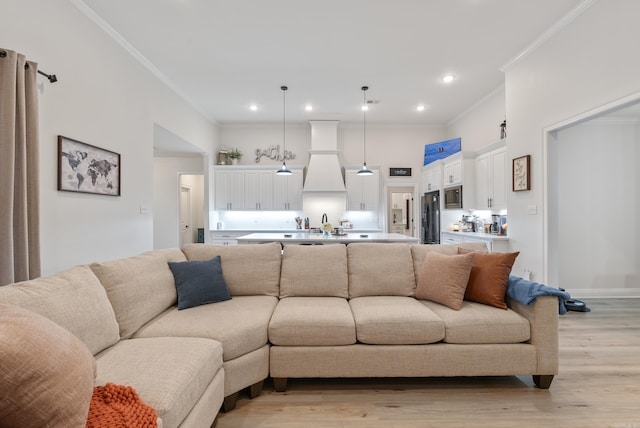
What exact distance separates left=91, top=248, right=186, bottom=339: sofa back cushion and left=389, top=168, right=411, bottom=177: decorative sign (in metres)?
5.66

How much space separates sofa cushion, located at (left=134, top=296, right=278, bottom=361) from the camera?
187 centimetres

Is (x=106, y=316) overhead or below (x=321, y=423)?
overhead

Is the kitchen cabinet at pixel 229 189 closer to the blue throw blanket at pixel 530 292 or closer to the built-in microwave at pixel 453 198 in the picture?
the built-in microwave at pixel 453 198

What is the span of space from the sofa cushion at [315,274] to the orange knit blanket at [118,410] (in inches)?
60.5

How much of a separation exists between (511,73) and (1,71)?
5246 millimetres

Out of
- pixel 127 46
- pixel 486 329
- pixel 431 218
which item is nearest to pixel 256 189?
pixel 127 46

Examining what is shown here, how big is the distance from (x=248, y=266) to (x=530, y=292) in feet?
6.90

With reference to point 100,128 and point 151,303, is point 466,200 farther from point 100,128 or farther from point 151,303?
point 100,128

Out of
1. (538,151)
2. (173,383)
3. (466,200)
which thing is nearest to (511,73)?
(538,151)

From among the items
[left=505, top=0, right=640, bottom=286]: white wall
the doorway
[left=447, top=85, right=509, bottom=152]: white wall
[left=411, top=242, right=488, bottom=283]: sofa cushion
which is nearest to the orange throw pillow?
[left=411, top=242, right=488, bottom=283]: sofa cushion

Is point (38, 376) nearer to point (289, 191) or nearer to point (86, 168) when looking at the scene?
point (86, 168)

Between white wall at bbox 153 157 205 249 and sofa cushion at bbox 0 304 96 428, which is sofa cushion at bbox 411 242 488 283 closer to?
sofa cushion at bbox 0 304 96 428

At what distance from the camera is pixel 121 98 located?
359cm

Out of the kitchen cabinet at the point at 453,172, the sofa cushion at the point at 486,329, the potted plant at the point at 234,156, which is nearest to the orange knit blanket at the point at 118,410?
the sofa cushion at the point at 486,329
